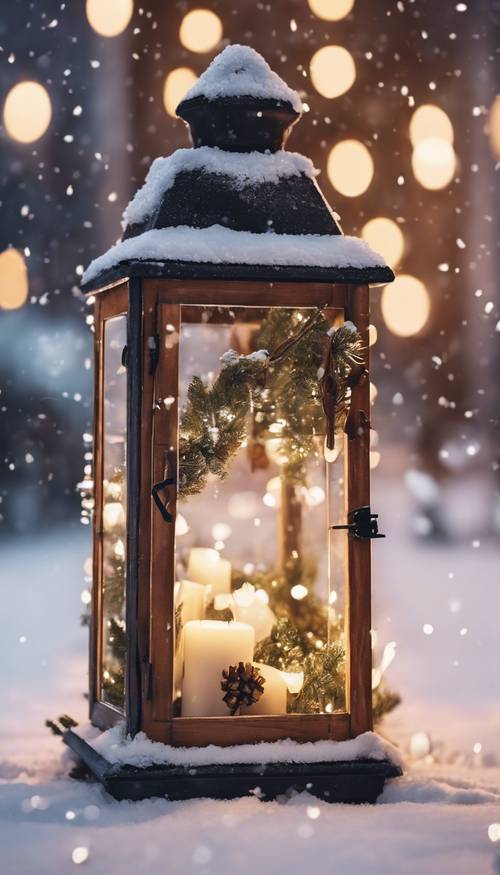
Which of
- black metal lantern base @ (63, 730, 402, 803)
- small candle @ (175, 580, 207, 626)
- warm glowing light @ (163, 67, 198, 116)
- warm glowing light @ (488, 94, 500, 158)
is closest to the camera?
black metal lantern base @ (63, 730, 402, 803)

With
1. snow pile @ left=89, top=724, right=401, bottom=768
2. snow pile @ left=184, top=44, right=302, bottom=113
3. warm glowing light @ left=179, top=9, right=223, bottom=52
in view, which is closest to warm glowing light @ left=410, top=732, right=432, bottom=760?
snow pile @ left=89, top=724, right=401, bottom=768

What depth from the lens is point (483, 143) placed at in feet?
21.4

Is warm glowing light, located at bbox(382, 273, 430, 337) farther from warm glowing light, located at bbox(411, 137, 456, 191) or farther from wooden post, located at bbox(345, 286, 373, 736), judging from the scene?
wooden post, located at bbox(345, 286, 373, 736)

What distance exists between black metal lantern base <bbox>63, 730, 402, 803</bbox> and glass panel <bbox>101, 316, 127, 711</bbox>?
228 mm

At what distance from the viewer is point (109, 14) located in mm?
5242

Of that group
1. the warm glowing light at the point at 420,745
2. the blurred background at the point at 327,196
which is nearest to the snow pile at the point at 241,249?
the warm glowing light at the point at 420,745

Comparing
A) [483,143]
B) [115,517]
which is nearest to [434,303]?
[483,143]

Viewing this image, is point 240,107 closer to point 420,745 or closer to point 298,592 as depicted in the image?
point 298,592

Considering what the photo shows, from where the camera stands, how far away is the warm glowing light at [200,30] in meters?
5.18

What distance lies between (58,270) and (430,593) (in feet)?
8.38

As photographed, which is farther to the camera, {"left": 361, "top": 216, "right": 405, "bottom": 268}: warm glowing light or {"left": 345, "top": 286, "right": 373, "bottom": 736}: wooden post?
{"left": 361, "top": 216, "right": 405, "bottom": 268}: warm glowing light

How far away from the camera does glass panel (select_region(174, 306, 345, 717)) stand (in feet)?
7.83

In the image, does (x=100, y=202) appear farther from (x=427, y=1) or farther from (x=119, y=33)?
(x=427, y=1)

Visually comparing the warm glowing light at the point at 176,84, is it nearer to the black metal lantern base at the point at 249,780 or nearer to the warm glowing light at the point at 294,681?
the warm glowing light at the point at 294,681
